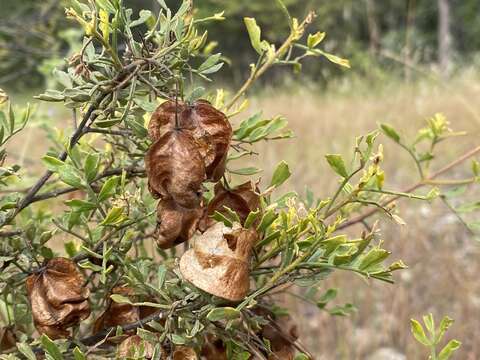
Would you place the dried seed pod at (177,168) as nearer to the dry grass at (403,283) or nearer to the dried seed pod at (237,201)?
the dried seed pod at (237,201)

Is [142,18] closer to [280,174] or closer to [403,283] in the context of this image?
[280,174]

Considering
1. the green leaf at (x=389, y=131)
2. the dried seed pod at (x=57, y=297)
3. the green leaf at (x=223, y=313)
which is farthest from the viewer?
the green leaf at (x=389, y=131)

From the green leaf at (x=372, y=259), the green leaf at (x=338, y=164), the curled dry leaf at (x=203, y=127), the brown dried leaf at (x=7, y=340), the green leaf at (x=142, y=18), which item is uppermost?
the green leaf at (x=142, y=18)

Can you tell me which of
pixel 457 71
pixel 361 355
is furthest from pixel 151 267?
pixel 457 71

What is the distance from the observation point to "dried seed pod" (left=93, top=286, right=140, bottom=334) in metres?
0.73

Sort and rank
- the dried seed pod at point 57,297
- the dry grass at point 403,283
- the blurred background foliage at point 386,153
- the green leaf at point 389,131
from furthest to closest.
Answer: the dry grass at point 403,283 < the blurred background foliage at point 386,153 < the green leaf at point 389,131 < the dried seed pod at point 57,297

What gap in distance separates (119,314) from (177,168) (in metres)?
0.22

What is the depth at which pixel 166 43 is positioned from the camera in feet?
2.18

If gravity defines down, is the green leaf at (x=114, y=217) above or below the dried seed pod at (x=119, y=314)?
above

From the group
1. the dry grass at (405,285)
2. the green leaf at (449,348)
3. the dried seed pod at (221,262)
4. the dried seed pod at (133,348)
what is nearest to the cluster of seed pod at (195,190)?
the dried seed pod at (221,262)

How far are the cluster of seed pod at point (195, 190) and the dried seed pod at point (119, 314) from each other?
4.3 inches

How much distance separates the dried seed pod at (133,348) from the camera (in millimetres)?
656

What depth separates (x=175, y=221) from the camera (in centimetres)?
64

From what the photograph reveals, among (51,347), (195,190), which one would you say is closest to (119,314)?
(51,347)
